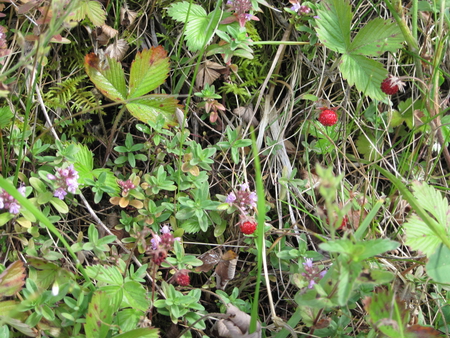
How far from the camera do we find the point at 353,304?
6.57 ft

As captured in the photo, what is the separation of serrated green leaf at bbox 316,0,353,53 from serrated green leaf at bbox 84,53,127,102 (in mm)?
1149

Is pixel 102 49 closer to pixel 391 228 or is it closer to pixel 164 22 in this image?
Result: pixel 164 22

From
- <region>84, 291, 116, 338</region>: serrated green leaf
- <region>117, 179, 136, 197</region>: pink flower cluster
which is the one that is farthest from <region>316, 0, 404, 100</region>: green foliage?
<region>84, 291, 116, 338</region>: serrated green leaf

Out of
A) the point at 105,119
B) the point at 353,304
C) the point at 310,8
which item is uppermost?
the point at 310,8

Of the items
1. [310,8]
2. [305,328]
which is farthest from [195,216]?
[310,8]

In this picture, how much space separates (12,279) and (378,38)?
225 centimetres

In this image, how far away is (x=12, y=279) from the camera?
1885 millimetres

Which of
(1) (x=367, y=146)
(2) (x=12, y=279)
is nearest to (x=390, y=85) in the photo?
(1) (x=367, y=146)

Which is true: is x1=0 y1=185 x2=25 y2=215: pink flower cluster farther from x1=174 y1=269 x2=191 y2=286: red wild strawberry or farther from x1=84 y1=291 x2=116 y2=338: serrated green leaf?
x1=174 y1=269 x2=191 y2=286: red wild strawberry

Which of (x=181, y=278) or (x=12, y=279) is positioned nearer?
(x=12, y=279)

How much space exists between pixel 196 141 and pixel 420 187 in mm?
1228

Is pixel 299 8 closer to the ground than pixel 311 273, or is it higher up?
higher up

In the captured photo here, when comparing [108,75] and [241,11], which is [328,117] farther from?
[108,75]

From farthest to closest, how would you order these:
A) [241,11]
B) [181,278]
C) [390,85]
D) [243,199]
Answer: [241,11] → [390,85] → [243,199] → [181,278]
